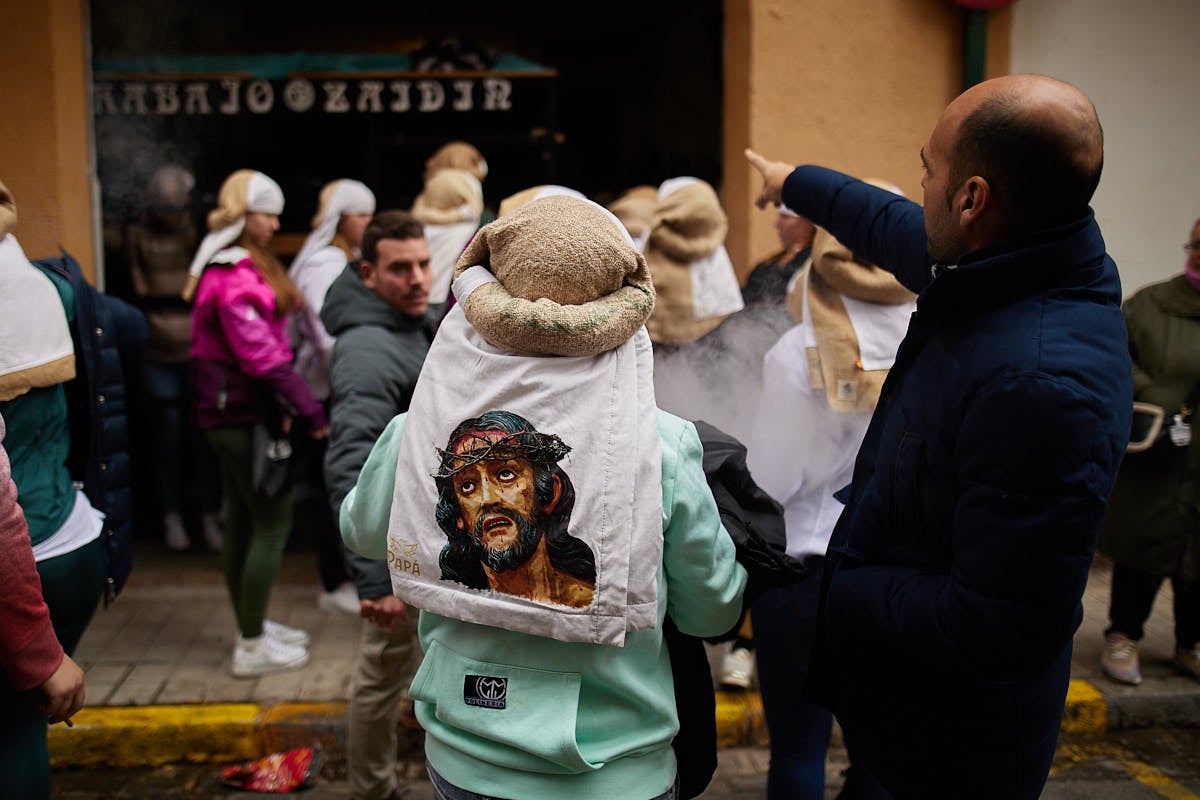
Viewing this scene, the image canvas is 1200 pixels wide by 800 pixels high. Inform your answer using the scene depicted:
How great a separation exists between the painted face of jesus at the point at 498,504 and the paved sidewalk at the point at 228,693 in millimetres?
2533

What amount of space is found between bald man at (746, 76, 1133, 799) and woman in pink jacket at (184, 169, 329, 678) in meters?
2.94

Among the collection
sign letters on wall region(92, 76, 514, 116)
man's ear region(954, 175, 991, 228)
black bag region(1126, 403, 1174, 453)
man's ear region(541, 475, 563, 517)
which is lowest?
black bag region(1126, 403, 1174, 453)

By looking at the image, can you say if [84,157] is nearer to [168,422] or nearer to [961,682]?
[168,422]

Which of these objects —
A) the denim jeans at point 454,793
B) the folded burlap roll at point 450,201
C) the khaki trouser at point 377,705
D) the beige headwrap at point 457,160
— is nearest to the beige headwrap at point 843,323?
the denim jeans at point 454,793

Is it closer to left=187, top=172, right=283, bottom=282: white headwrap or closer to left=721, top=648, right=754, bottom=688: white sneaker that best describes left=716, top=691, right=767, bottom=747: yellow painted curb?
left=721, top=648, right=754, bottom=688: white sneaker

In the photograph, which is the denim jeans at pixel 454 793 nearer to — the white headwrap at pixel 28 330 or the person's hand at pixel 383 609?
the person's hand at pixel 383 609

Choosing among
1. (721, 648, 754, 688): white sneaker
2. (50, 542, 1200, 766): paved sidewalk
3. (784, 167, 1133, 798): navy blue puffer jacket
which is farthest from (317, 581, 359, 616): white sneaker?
(784, 167, 1133, 798): navy blue puffer jacket

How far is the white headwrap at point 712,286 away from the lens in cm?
423

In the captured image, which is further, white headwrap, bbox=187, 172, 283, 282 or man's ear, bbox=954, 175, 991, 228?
white headwrap, bbox=187, 172, 283, 282

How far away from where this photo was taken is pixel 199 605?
17.0 feet

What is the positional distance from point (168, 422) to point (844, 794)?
444 centimetres

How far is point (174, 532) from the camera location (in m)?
5.99

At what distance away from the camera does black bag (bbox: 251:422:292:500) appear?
418 cm

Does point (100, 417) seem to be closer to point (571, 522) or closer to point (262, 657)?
point (262, 657)
